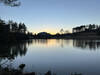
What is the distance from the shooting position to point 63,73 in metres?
8.38

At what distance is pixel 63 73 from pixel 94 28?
361ft

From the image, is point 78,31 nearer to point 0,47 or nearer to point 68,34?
point 68,34

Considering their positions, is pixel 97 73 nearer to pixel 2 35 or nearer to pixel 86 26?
pixel 2 35

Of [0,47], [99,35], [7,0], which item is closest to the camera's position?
[7,0]

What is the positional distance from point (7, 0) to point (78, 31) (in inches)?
4346

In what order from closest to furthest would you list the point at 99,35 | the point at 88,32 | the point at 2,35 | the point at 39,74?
the point at 39,74 < the point at 2,35 < the point at 99,35 < the point at 88,32

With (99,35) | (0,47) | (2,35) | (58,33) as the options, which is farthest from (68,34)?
(2,35)

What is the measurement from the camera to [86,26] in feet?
357

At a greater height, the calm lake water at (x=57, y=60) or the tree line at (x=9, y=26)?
the tree line at (x=9, y=26)

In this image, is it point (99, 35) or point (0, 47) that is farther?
point (99, 35)

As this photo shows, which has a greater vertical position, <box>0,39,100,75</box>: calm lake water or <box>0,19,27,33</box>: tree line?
<box>0,19,27,33</box>: tree line

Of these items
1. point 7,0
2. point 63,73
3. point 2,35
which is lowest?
point 63,73

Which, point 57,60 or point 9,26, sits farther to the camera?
point 9,26

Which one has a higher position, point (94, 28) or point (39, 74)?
point (94, 28)
